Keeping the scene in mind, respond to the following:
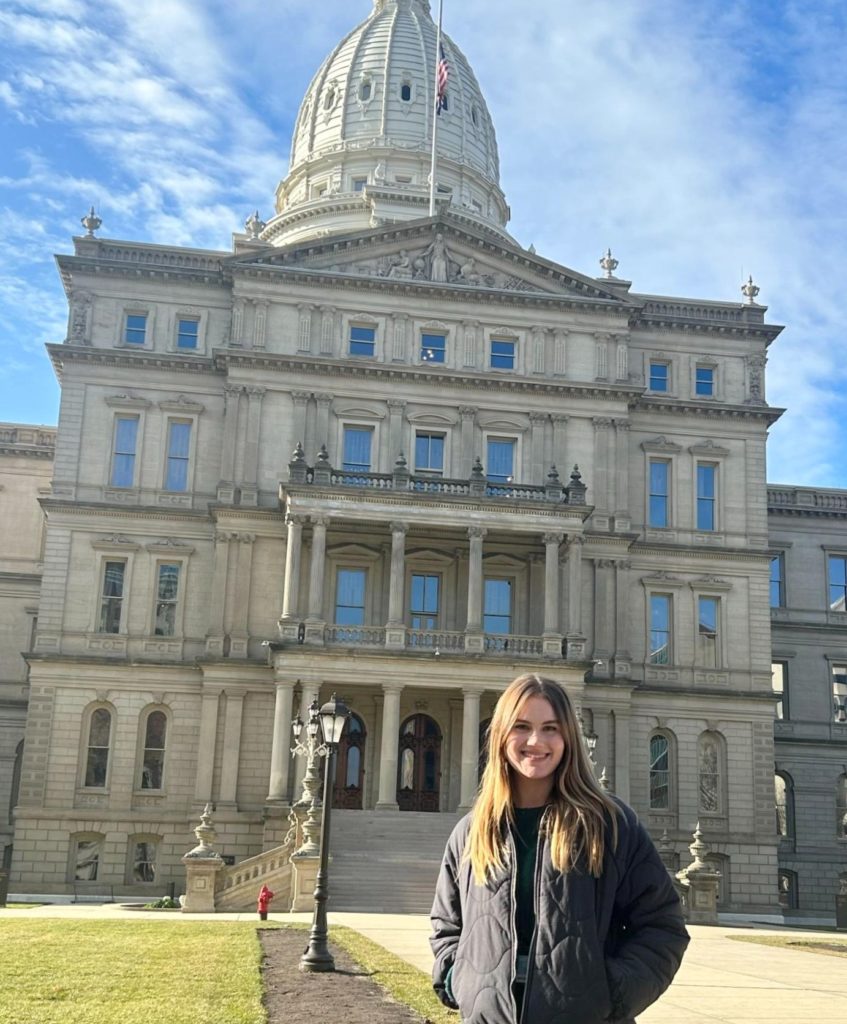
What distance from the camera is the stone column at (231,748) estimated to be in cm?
4216

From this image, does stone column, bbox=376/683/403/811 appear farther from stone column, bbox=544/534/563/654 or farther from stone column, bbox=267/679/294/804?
stone column, bbox=544/534/563/654

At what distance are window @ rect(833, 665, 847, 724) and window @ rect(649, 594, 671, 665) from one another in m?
11.8

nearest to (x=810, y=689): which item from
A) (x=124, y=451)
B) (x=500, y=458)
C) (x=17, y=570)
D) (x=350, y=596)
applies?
(x=500, y=458)

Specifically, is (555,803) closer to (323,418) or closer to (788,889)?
(323,418)

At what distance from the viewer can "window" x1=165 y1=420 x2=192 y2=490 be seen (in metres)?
46.4

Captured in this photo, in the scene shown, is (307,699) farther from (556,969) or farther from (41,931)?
(556,969)

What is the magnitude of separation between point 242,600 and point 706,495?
1828 centimetres

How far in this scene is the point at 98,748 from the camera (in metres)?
43.8

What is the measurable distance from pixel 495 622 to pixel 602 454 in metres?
7.51

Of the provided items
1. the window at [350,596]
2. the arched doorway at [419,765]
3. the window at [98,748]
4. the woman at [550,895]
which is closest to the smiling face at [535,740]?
the woman at [550,895]

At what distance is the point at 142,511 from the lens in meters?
45.5

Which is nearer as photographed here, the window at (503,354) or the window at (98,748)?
the window at (98,748)

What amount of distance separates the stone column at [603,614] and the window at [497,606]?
10.5 feet

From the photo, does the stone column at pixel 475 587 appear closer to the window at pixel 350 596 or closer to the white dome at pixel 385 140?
the window at pixel 350 596
